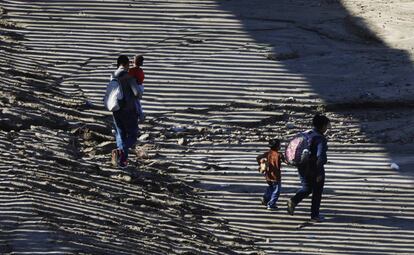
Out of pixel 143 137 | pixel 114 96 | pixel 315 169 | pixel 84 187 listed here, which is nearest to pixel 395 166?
pixel 315 169

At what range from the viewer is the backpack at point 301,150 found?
12.8 m

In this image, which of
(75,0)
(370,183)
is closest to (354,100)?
(370,183)

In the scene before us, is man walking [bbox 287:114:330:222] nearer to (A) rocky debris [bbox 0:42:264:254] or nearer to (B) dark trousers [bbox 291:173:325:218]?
(B) dark trousers [bbox 291:173:325:218]

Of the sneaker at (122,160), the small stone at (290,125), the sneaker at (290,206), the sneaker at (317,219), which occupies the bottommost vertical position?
the sneaker at (317,219)

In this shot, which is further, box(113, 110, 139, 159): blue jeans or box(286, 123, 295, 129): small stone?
box(286, 123, 295, 129): small stone

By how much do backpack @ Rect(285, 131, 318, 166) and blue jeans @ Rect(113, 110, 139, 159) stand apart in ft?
5.96

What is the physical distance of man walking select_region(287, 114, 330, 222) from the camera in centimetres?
1280

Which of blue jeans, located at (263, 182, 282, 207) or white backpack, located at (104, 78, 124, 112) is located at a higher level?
white backpack, located at (104, 78, 124, 112)

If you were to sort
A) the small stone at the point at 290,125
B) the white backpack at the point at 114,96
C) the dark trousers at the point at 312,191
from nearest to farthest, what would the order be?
the dark trousers at the point at 312,191
the white backpack at the point at 114,96
the small stone at the point at 290,125

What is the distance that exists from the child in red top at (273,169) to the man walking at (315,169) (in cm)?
26

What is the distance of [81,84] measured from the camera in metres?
16.6

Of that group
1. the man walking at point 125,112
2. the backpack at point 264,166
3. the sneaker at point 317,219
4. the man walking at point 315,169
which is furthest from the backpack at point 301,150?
the man walking at point 125,112

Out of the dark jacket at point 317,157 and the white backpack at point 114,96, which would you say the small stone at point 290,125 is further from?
the white backpack at point 114,96

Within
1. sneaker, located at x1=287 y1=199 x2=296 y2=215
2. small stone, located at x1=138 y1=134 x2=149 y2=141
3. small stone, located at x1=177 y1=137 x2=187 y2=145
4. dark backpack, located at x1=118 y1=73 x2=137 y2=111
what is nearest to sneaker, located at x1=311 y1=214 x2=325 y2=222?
sneaker, located at x1=287 y1=199 x2=296 y2=215
